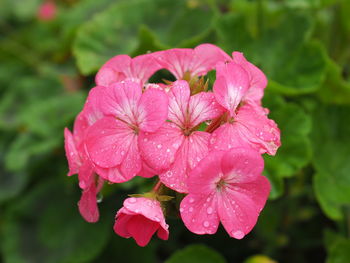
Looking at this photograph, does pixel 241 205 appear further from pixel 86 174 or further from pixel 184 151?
pixel 86 174

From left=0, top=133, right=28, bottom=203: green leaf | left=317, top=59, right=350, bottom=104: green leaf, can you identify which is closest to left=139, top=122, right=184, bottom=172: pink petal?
left=317, top=59, right=350, bottom=104: green leaf

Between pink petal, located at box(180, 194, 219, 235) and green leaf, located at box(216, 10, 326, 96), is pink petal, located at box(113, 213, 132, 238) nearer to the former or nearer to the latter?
pink petal, located at box(180, 194, 219, 235)

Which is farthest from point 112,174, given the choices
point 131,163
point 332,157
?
point 332,157

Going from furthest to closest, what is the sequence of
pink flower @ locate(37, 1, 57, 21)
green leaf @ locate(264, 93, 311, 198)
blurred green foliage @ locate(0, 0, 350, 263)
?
pink flower @ locate(37, 1, 57, 21) < blurred green foliage @ locate(0, 0, 350, 263) < green leaf @ locate(264, 93, 311, 198)

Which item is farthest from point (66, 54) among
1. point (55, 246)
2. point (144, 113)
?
point (144, 113)

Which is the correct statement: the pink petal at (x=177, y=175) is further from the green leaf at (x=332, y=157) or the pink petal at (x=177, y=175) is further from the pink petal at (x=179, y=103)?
the green leaf at (x=332, y=157)

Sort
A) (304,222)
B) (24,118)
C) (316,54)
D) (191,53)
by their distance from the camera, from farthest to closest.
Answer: (24,118) < (304,222) < (316,54) < (191,53)

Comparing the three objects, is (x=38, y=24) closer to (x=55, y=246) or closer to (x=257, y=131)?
(x=55, y=246)
